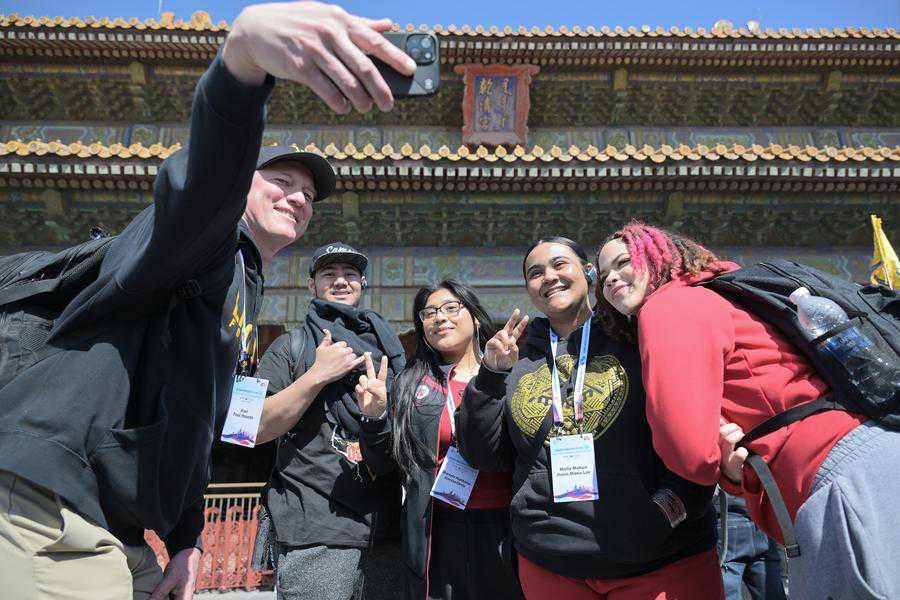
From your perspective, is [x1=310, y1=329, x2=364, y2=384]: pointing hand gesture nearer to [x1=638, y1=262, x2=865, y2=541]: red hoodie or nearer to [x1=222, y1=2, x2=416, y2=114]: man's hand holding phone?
[x1=638, y1=262, x2=865, y2=541]: red hoodie

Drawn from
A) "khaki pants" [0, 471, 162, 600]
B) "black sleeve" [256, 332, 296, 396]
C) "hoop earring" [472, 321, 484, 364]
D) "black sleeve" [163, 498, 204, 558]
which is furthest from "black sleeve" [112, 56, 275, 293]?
"hoop earring" [472, 321, 484, 364]

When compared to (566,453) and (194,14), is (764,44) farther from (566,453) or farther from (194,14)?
(566,453)

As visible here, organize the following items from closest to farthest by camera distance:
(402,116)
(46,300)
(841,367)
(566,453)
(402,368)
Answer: (46,300) < (841,367) < (566,453) < (402,368) < (402,116)

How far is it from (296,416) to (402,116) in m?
7.95

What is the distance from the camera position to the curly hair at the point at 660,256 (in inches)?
83.4

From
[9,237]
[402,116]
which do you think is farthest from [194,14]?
[9,237]

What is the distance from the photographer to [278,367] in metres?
3.11

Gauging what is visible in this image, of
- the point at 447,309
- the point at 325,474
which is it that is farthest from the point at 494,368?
the point at 325,474

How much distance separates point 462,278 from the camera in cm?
851

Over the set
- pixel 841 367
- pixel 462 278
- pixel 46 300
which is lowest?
pixel 841 367

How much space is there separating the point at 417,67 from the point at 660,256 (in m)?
1.42

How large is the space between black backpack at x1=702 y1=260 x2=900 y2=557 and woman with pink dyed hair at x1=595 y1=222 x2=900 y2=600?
0.08 ft

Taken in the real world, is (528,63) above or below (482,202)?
above

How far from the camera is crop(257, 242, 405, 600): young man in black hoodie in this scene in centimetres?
260
